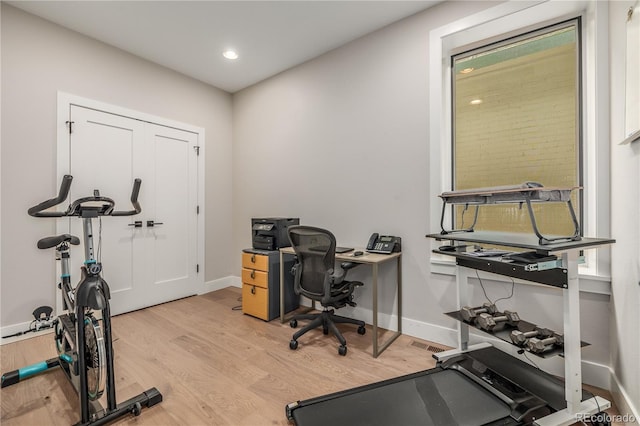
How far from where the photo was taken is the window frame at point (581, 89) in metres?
1.88

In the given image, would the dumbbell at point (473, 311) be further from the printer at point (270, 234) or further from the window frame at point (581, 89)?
A: the printer at point (270, 234)

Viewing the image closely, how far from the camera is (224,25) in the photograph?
2830 millimetres

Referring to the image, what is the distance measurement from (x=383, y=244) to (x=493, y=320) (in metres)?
1.09

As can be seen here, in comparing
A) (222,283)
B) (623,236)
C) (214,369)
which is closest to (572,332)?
(623,236)

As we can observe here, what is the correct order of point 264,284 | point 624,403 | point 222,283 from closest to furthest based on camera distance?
point 624,403 < point 264,284 < point 222,283

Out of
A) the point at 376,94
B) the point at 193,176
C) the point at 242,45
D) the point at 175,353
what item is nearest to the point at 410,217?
the point at 376,94

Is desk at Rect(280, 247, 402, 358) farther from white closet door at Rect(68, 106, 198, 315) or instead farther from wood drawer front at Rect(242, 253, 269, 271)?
white closet door at Rect(68, 106, 198, 315)

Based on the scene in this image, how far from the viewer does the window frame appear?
1885 mm

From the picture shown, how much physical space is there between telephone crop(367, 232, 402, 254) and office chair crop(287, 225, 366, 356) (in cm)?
31

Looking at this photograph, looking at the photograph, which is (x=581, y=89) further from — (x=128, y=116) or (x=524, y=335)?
(x=128, y=116)

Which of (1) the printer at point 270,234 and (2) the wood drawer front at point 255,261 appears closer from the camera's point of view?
(2) the wood drawer front at point 255,261

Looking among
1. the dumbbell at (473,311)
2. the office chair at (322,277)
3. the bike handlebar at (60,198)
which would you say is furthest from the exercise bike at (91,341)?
the dumbbell at (473,311)

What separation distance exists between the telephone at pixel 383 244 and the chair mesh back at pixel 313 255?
1.74 feet

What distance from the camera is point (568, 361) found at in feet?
4.96
